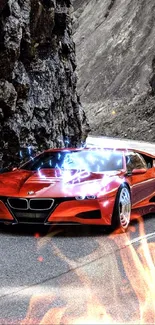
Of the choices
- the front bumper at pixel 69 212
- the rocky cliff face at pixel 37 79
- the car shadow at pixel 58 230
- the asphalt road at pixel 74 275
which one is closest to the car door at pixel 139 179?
the car shadow at pixel 58 230

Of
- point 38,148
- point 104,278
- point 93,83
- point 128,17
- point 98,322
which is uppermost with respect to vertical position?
point 98,322

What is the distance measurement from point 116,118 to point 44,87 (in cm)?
4633

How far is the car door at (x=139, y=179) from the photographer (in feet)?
30.6

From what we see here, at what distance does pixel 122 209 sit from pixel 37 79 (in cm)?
1004

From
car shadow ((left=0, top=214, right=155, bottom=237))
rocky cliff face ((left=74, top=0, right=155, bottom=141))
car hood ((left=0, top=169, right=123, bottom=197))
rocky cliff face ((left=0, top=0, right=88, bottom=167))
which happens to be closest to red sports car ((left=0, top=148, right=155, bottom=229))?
car hood ((left=0, top=169, right=123, bottom=197))

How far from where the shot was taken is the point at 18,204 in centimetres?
830

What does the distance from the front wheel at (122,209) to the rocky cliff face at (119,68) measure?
148 ft

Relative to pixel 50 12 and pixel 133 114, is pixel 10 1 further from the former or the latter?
pixel 133 114

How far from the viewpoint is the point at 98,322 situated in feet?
14.7

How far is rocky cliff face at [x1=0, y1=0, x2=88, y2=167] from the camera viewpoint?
15.4 m

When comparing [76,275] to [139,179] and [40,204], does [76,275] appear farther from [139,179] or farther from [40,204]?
[139,179]

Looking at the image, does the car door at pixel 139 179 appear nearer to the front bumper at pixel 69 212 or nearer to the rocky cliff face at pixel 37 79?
the front bumper at pixel 69 212

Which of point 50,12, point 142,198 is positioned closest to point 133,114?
point 50,12

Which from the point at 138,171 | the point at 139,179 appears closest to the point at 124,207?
the point at 138,171
